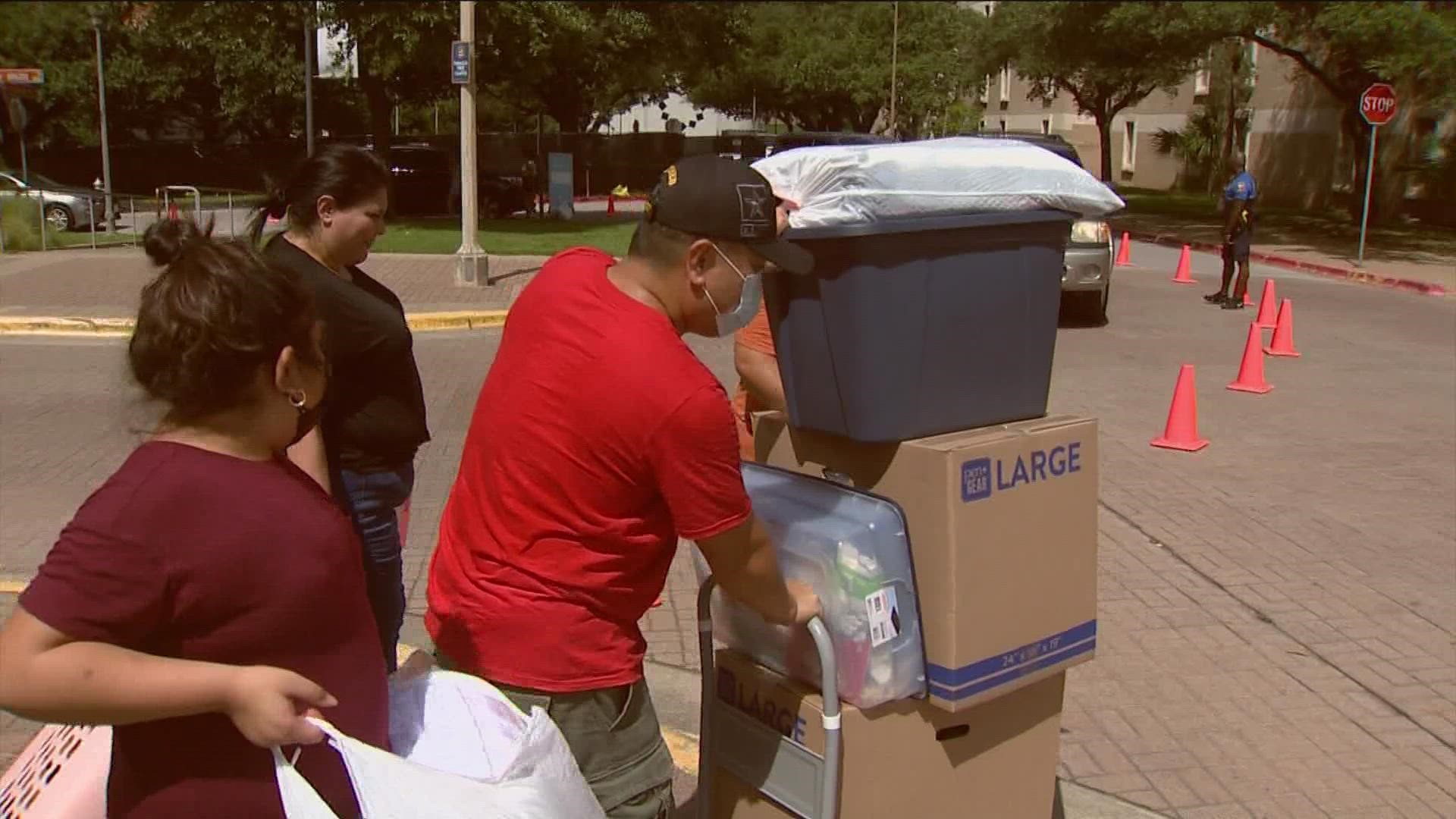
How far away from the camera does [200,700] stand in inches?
64.9

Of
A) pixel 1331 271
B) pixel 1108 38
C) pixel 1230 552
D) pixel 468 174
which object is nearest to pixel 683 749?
pixel 1230 552

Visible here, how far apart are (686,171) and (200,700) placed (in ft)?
3.75

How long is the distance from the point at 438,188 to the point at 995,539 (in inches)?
1184

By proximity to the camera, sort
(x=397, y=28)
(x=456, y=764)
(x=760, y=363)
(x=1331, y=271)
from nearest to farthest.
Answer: (x=456, y=764), (x=760, y=363), (x=1331, y=271), (x=397, y=28)

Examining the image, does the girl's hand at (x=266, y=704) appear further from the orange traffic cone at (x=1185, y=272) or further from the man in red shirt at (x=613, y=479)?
the orange traffic cone at (x=1185, y=272)

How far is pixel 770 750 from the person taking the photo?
104 inches

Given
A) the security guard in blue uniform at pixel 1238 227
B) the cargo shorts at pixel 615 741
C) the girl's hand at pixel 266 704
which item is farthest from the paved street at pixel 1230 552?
the security guard in blue uniform at pixel 1238 227

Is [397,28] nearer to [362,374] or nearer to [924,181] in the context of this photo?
[362,374]

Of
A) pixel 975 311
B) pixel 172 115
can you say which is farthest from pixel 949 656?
pixel 172 115

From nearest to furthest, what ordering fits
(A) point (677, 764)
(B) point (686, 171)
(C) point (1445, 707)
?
(B) point (686, 171), (A) point (677, 764), (C) point (1445, 707)

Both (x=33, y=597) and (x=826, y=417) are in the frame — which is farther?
(x=826, y=417)

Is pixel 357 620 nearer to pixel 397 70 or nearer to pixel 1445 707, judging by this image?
pixel 1445 707

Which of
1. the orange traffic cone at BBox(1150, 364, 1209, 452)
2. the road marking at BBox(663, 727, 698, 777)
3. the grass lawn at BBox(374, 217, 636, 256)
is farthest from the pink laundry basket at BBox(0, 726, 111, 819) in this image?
the grass lawn at BBox(374, 217, 636, 256)

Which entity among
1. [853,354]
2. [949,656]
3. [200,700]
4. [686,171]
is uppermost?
[686,171]
